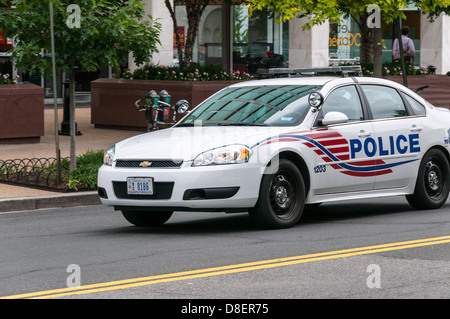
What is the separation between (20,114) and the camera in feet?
68.0

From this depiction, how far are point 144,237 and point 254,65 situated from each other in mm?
22252

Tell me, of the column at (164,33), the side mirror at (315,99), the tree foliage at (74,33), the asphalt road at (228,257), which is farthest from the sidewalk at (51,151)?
the side mirror at (315,99)

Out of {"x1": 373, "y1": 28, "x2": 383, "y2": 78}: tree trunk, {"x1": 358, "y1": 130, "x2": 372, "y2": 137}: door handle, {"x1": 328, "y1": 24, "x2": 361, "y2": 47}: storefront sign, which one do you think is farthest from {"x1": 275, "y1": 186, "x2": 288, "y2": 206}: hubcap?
{"x1": 328, "y1": 24, "x2": 361, "y2": 47}: storefront sign

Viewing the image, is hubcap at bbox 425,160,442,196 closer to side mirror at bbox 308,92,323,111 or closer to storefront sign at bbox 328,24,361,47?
side mirror at bbox 308,92,323,111

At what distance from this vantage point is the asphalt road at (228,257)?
776 centimetres

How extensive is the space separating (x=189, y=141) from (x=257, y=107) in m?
1.19

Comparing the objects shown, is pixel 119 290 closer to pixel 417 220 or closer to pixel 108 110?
pixel 417 220

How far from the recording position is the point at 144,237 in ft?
34.9

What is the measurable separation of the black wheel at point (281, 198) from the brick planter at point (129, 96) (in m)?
11.6

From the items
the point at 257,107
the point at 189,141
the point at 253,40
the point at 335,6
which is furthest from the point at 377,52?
the point at 189,141

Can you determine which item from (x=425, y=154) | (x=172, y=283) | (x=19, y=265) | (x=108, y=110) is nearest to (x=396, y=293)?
(x=172, y=283)

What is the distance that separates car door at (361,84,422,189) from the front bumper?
6.72 ft

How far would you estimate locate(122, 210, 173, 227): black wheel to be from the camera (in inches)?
452

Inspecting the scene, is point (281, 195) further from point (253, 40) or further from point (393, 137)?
point (253, 40)
